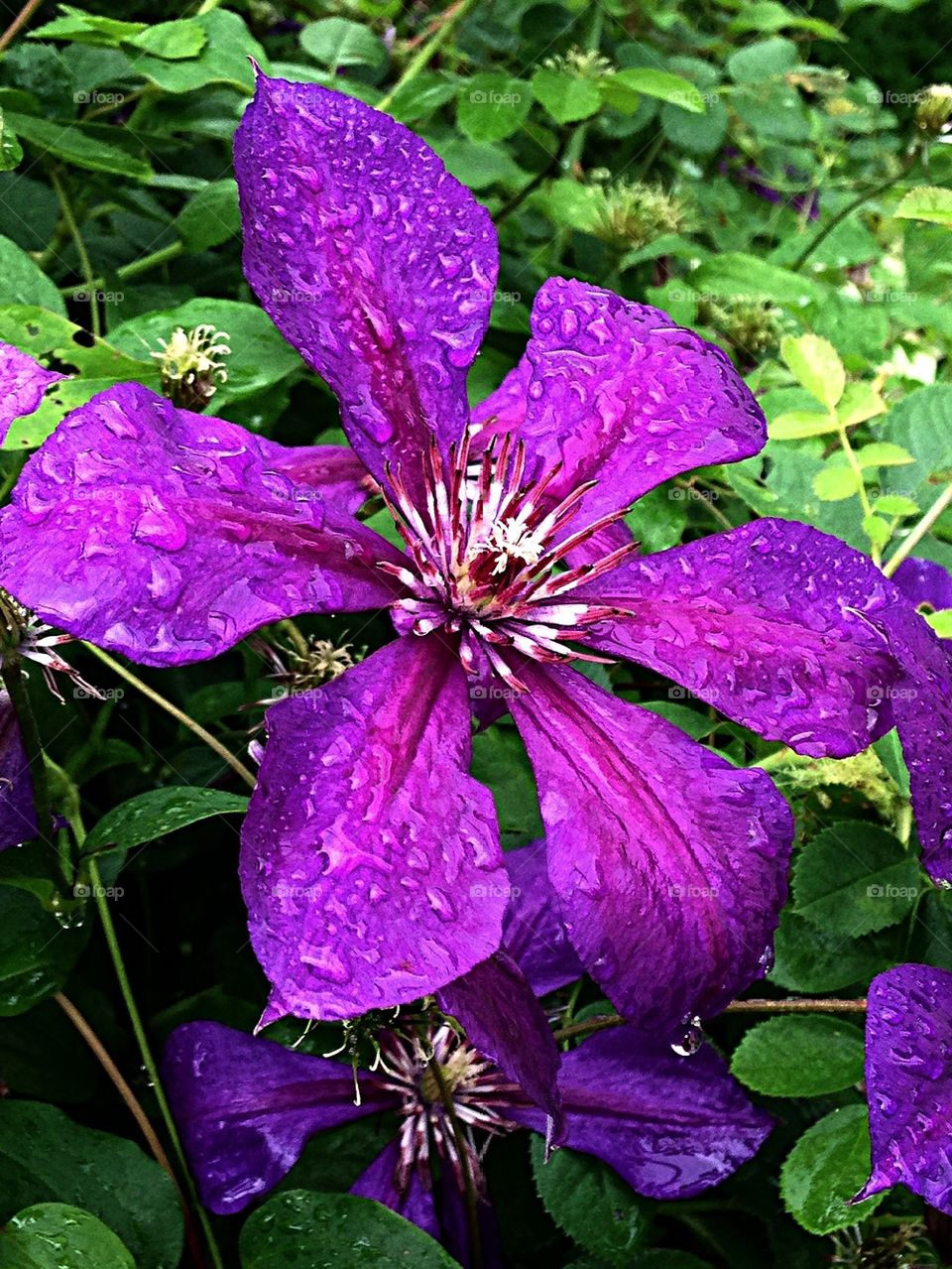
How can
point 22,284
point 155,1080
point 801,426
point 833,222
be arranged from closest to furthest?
point 155,1080, point 22,284, point 801,426, point 833,222

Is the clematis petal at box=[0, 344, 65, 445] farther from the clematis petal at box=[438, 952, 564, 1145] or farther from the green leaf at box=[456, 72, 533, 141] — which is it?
the green leaf at box=[456, 72, 533, 141]

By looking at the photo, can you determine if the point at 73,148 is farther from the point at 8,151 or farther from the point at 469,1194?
the point at 469,1194

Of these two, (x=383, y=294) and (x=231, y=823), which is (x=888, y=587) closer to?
(x=383, y=294)

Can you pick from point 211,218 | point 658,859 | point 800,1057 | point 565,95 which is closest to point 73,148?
point 211,218

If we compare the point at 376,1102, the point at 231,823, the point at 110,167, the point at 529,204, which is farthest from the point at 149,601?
the point at 529,204

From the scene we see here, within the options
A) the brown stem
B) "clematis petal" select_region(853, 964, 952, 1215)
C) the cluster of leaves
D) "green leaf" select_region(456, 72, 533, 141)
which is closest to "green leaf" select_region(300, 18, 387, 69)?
the cluster of leaves
